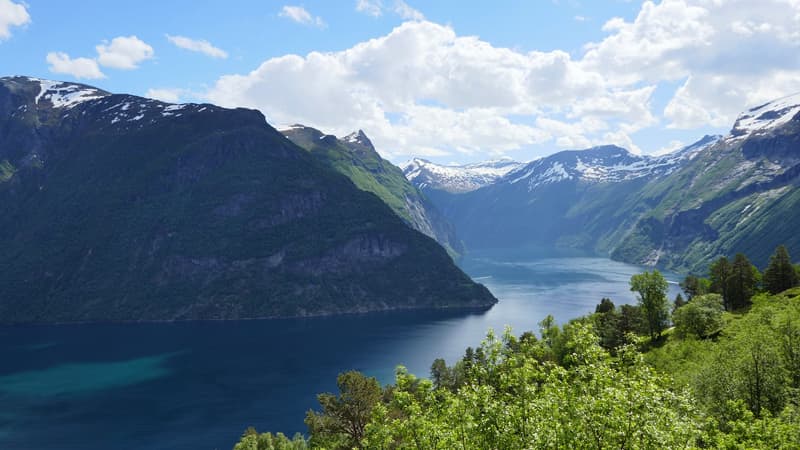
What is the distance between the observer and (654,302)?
102438 mm

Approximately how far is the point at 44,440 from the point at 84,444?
943 cm

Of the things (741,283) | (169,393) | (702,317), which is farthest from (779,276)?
(169,393)

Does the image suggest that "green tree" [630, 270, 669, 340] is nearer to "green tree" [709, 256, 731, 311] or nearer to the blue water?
"green tree" [709, 256, 731, 311]

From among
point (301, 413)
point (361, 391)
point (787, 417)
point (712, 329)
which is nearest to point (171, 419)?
point (301, 413)

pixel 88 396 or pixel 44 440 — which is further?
pixel 88 396

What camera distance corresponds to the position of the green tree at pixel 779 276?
110 m

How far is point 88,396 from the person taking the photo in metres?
153

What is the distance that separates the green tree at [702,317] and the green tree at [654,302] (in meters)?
9.65

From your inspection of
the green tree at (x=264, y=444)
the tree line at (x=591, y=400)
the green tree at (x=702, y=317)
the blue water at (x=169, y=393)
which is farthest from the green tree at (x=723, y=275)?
the green tree at (x=264, y=444)

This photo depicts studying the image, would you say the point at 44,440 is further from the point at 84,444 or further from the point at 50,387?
the point at 50,387

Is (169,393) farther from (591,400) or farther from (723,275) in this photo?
(591,400)

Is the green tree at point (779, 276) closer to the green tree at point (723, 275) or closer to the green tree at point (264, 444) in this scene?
the green tree at point (723, 275)

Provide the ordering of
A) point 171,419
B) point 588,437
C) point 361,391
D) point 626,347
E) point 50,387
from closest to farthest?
point 588,437, point 626,347, point 361,391, point 171,419, point 50,387

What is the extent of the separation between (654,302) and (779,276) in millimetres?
29507
